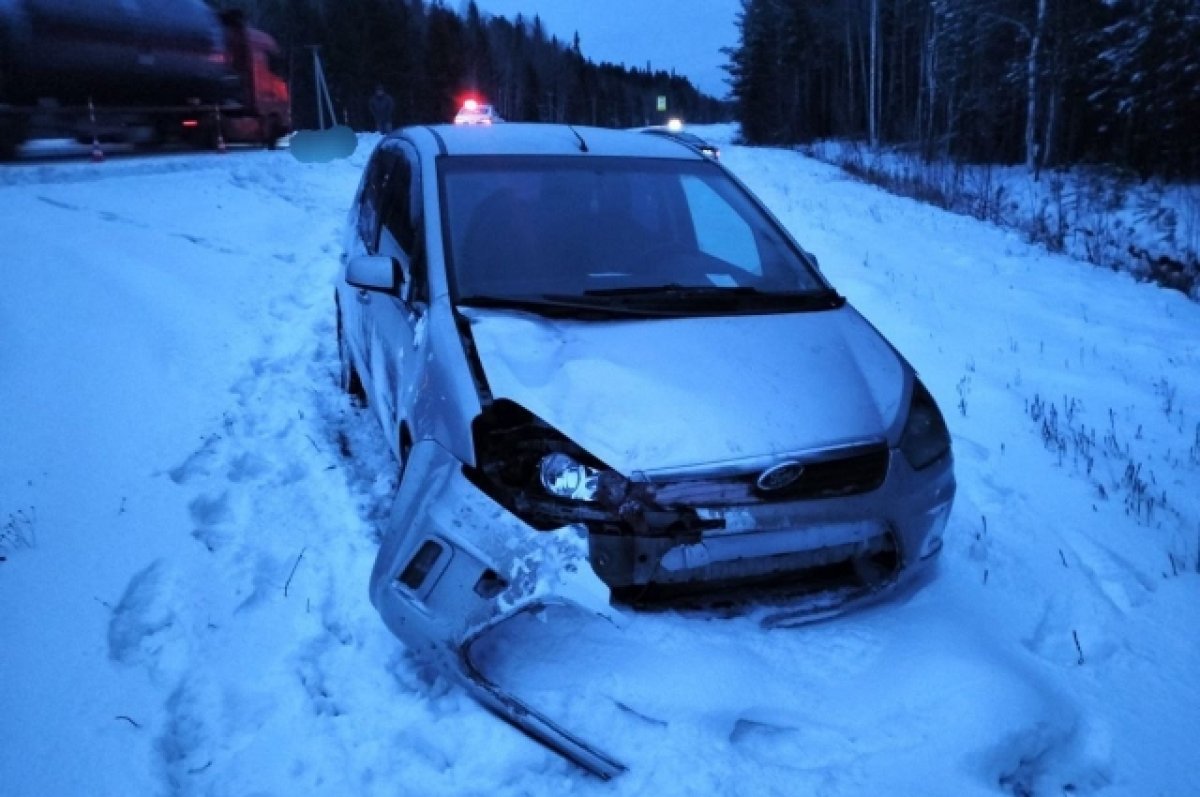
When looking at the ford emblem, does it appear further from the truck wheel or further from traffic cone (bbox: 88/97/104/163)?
the truck wheel

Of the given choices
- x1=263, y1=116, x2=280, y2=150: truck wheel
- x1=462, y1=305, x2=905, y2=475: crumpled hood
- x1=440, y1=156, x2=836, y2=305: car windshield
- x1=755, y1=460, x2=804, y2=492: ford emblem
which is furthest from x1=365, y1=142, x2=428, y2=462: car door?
x1=263, y1=116, x2=280, y2=150: truck wheel

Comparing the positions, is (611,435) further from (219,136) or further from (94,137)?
(219,136)

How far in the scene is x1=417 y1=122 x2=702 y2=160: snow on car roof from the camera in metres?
3.86

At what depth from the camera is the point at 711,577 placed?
95.5 inches

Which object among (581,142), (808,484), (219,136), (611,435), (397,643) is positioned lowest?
(397,643)

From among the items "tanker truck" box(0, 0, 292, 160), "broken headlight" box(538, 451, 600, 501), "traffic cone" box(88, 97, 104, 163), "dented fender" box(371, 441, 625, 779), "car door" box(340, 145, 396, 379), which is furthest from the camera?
"traffic cone" box(88, 97, 104, 163)

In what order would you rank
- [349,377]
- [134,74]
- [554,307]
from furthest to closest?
[134,74] < [349,377] < [554,307]

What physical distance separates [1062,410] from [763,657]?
3.65 metres

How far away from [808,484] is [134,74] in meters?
18.7

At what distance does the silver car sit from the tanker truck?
49.0ft

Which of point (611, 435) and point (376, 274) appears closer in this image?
point (611, 435)

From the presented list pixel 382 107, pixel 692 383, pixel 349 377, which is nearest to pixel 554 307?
pixel 692 383

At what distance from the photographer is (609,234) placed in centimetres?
363

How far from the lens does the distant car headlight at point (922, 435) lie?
270cm
